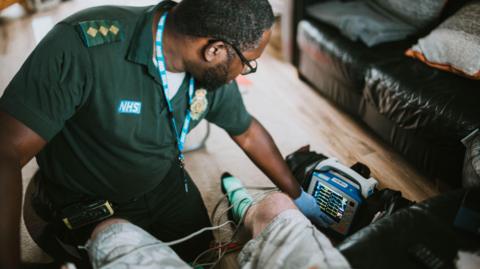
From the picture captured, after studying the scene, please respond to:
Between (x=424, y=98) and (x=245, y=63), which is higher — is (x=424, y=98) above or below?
below

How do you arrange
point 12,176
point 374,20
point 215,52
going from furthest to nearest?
point 374,20, point 215,52, point 12,176

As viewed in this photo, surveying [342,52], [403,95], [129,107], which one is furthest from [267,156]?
[342,52]

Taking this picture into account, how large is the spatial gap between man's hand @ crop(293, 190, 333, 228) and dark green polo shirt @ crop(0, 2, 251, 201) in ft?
1.21

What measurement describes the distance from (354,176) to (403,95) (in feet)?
1.67

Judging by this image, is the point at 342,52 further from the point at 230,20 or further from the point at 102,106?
the point at 102,106

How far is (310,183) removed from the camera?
133 centimetres

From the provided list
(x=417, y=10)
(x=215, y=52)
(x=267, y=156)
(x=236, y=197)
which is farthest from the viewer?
(x=417, y=10)

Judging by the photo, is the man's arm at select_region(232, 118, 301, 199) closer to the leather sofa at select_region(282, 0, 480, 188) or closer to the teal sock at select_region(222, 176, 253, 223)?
the teal sock at select_region(222, 176, 253, 223)

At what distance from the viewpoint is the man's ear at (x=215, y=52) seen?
33.3 inches

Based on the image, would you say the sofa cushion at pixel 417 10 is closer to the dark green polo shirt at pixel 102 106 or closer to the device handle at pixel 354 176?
the device handle at pixel 354 176

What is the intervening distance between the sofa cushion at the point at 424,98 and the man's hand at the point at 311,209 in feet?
1.89

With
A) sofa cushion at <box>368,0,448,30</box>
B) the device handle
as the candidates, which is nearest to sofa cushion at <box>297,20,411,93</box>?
sofa cushion at <box>368,0,448,30</box>

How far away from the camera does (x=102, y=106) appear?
0.90 meters

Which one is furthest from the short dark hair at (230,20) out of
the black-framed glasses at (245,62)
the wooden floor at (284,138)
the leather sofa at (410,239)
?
the wooden floor at (284,138)
